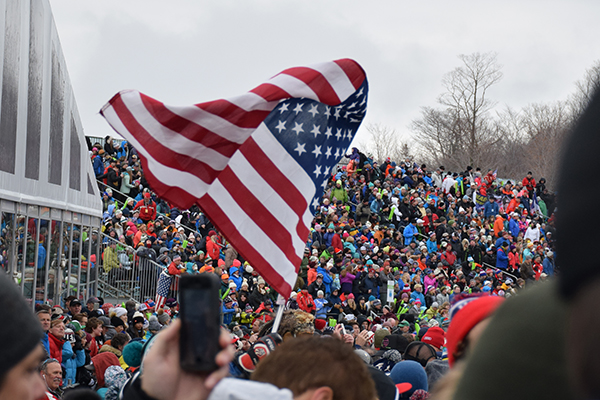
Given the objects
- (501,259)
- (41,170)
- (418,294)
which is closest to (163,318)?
(41,170)

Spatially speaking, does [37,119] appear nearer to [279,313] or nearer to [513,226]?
[279,313]

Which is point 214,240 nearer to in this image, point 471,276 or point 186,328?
point 471,276

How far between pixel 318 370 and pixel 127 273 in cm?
1774

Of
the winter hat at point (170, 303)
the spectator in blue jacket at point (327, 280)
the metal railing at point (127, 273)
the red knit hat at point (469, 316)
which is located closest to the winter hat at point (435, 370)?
the red knit hat at point (469, 316)

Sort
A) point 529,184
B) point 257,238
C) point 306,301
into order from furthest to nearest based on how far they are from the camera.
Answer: point 529,184
point 306,301
point 257,238

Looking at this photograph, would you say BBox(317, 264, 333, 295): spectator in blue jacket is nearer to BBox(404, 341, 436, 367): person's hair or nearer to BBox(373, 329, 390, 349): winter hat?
BBox(373, 329, 390, 349): winter hat

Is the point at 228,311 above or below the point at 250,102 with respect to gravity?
below

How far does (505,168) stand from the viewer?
7488 cm

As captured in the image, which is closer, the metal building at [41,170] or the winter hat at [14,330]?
the winter hat at [14,330]

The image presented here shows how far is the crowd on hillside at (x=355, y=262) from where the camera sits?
9055mm

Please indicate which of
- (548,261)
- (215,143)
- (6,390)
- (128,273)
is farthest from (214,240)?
(6,390)

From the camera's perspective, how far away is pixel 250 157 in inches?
216

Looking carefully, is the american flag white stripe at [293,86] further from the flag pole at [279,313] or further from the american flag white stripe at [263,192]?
the flag pole at [279,313]

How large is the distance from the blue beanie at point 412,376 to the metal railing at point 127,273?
14.8m
